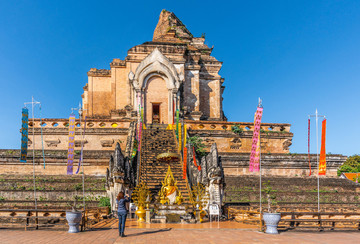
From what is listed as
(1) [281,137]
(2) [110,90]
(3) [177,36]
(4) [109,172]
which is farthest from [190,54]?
(4) [109,172]

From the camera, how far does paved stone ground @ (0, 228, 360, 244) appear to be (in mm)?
10595

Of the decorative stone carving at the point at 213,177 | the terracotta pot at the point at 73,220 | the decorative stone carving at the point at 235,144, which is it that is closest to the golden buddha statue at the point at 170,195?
the decorative stone carving at the point at 213,177

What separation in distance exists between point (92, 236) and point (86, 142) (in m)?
14.8

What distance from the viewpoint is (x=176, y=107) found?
28.2m

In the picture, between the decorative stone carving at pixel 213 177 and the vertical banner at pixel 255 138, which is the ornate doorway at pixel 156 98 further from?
the vertical banner at pixel 255 138

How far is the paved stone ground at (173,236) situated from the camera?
Result: 1060cm

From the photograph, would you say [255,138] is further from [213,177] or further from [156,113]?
[156,113]

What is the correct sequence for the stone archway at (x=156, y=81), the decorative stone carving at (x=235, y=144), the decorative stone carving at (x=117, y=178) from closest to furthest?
the decorative stone carving at (x=117, y=178) → the decorative stone carving at (x=235, y=144) → the stone archway at (x=156, y=81)

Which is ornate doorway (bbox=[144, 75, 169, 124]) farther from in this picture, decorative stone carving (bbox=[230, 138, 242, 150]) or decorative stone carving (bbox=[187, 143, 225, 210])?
decorative stone carving (bbox=[187, 143, 225, 210])

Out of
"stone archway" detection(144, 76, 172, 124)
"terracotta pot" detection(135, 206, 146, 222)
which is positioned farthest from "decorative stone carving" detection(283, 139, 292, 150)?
"terracotta pot" detection(135, 206, 146, 222)

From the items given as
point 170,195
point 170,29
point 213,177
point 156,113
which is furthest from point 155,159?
point 170,29

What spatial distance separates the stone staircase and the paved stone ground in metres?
5.52

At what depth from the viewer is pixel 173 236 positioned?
11.5 meters

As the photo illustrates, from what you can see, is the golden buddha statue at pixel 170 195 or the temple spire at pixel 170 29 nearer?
the golden buddha statue at pixel 170 195
